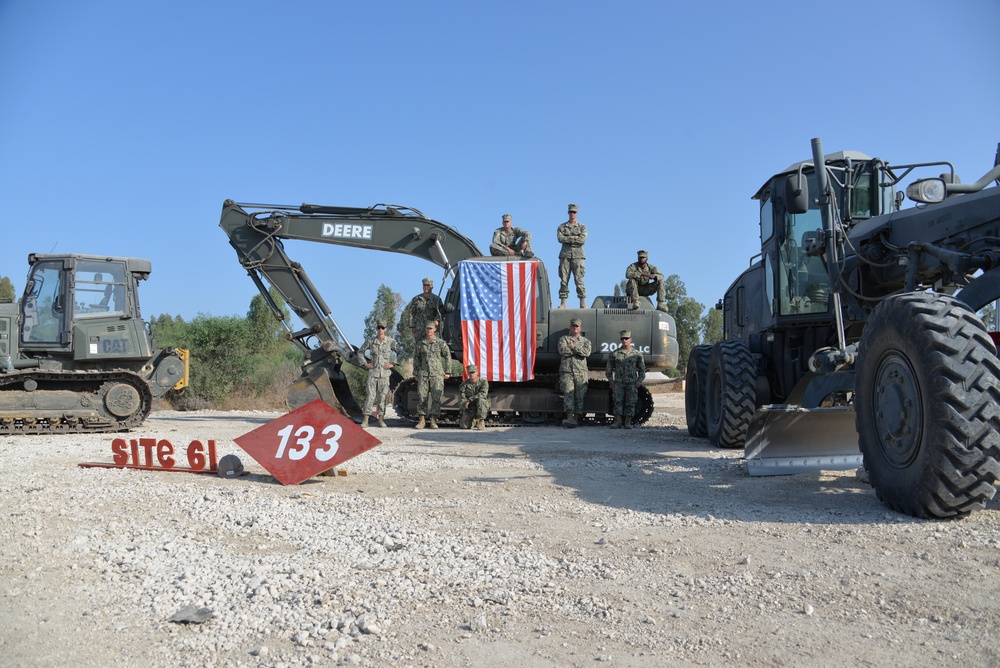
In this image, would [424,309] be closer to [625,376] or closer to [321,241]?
[321,241]

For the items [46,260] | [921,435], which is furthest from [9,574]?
[46,260]

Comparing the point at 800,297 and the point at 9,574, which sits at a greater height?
the point at 800,297

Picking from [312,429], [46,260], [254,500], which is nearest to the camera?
[254,500]

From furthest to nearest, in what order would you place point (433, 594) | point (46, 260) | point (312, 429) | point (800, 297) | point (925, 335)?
point (46, 260) < point (800, 297) < point (312, 429) < point (925, 335) < point (433, 594)

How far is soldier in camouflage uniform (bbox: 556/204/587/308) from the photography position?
1477 centimetres

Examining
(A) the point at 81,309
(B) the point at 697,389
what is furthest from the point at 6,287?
(B) the point at 697,389

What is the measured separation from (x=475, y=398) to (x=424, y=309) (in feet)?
6.59

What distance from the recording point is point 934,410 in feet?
15.7

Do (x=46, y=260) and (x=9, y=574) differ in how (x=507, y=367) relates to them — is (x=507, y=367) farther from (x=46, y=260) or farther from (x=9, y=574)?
(x=9, y=574)

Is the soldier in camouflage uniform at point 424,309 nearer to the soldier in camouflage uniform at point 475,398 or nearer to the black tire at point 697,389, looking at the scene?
the soldier in camouflage uniform at point 475,398

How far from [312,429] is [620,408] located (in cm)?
758

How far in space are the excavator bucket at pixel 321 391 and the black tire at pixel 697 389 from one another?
20.2ft

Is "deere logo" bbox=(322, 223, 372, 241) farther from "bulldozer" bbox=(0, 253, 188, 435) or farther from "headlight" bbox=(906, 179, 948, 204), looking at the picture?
"headlight" bbox=(906, 179, 948, 204)

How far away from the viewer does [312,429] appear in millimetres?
7387
